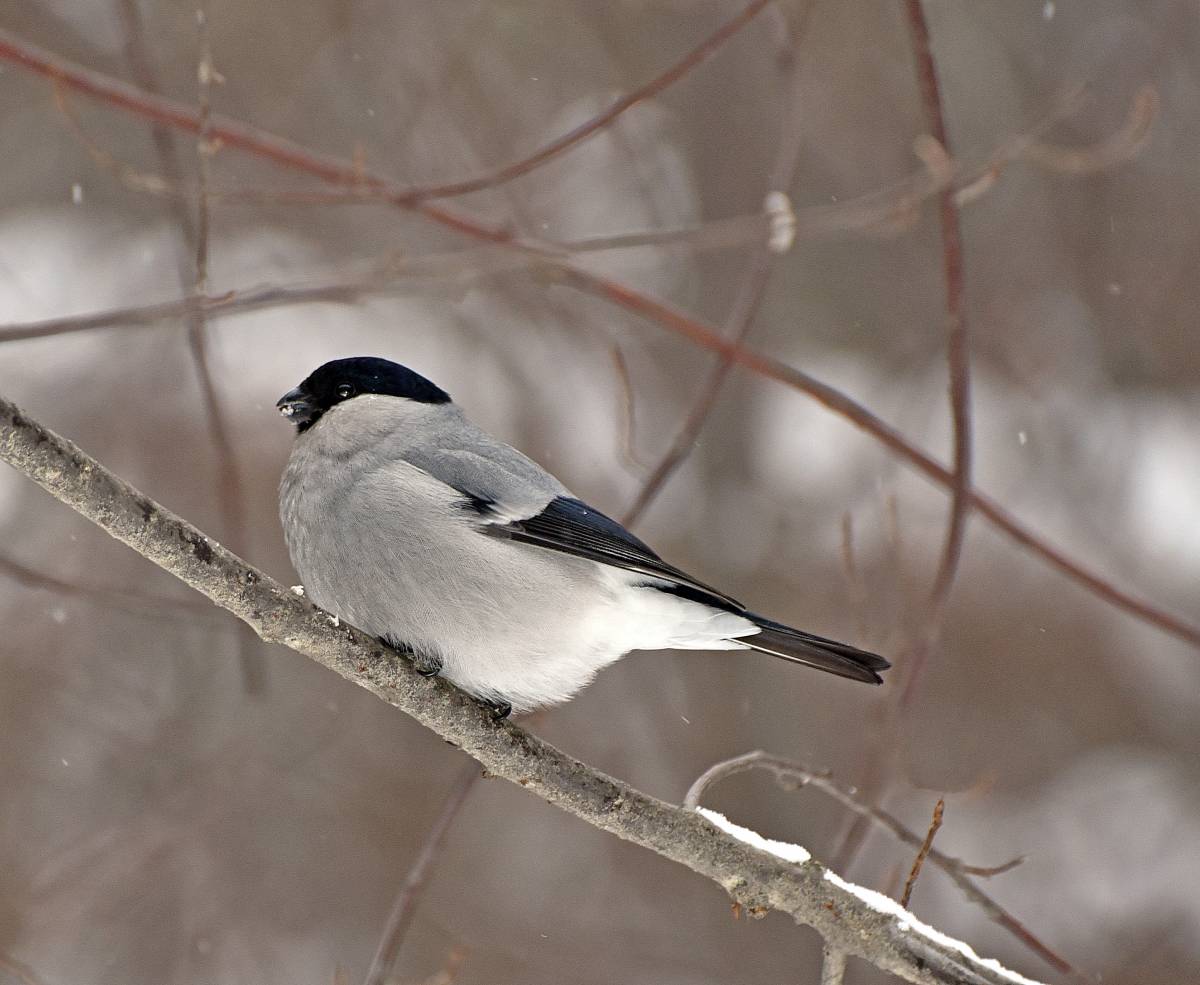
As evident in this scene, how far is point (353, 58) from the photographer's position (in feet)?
23.7

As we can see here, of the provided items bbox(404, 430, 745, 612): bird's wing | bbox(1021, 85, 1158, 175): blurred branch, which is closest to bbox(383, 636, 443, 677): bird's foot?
bbox(404, 430, 745, 612): bird's wing

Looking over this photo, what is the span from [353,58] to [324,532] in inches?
192

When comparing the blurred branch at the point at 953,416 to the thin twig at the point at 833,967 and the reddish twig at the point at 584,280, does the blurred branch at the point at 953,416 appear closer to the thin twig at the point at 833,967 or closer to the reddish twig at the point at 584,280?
the reddish twig at the point at 584,280

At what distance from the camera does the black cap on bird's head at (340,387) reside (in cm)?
370

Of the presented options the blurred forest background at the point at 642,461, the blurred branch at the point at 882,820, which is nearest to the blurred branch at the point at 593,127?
the blurred branch at the point at 882,820

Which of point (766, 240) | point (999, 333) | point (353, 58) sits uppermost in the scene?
point (999, 333)

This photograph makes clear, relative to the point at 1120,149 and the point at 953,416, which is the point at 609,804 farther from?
the point at 1120,149

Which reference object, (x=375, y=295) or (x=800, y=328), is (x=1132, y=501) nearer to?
(x=800, y=328)

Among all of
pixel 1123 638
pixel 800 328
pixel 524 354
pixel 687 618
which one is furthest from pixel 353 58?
pixel 1123 638

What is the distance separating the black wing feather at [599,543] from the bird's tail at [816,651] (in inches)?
4.9

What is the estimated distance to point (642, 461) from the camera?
6617mm

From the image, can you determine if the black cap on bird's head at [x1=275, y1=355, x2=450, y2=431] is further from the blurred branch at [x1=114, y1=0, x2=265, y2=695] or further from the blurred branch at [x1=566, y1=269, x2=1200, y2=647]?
the blurred branch at [x1=566, y1=269, x2=1200, y2=647]

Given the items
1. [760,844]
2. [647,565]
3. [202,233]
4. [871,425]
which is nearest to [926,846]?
[760,844]

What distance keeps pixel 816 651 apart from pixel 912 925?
89 cm
